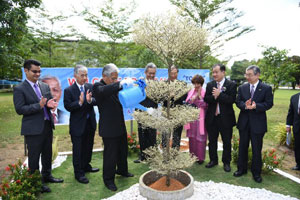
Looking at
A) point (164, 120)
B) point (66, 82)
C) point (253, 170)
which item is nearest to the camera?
point (164, 120)

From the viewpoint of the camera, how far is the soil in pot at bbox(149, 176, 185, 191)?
323 centimetres

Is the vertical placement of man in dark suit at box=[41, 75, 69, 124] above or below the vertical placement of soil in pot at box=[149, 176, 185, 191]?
above

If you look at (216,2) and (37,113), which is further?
(216,2)

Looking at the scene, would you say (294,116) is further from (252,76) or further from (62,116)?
(62,116)

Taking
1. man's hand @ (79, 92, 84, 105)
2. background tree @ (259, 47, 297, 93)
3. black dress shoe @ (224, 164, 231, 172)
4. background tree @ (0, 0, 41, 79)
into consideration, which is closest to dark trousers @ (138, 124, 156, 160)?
man's hand @ (79, 92, 84, 105)

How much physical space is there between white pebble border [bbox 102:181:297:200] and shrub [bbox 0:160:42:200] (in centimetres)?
117

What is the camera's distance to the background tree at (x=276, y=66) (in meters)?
12.0

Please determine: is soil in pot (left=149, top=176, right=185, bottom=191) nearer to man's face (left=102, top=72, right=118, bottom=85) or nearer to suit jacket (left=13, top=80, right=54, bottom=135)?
man's face (left=102, top=72, right=118, bottom=85)

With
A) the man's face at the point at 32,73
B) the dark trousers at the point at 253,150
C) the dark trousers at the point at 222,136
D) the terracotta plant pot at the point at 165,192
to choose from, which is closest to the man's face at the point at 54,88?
the man's face at the point at 32,73

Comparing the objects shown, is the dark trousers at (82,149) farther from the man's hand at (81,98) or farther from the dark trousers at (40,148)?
the man's hand at (81,98)

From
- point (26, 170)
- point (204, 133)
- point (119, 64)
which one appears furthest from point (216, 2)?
point (26, 170)

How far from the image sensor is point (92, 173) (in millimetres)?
4395

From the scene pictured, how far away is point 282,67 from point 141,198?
40.7ft

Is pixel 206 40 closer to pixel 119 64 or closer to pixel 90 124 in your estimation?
pixel 90 124
